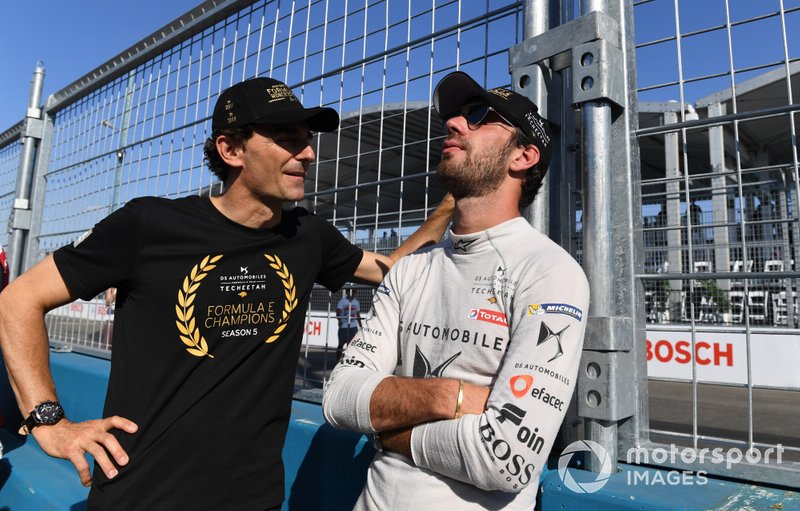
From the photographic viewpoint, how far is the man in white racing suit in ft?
3.95

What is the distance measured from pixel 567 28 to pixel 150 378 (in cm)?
181

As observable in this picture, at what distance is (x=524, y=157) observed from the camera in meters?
1.61

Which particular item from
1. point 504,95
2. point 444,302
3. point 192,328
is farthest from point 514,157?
point 192,328

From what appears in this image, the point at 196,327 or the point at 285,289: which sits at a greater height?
the point at 285,289

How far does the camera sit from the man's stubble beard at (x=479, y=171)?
5.14 feet

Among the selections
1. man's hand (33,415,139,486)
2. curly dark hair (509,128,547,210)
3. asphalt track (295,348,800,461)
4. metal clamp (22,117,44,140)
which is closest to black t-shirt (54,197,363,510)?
man's hand (33,415,139,486)

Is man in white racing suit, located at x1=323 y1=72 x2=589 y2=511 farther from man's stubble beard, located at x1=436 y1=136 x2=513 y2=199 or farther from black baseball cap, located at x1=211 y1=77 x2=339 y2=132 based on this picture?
black baseball cap, located at x1=211 y1=77 x2=339 y2=132

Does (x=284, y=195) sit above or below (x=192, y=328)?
above

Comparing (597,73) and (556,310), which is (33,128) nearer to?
(597,73)

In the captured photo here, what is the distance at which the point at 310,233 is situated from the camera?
2154 millimetres

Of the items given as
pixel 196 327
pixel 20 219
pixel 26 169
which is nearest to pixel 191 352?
pixel 196 327

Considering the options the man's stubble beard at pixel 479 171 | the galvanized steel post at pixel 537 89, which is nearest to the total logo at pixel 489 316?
the man's stubble beard at pixel 479 171

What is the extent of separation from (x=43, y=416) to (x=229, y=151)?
1078 millimetres

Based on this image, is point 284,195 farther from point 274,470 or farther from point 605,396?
point 605,396
